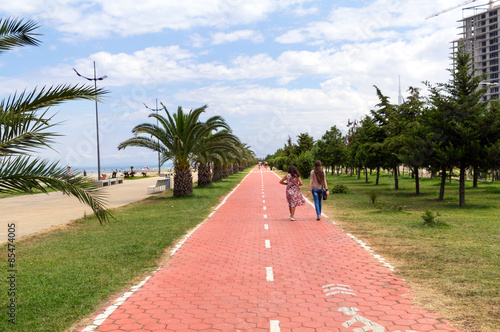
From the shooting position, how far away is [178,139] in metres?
24.0

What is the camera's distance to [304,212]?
1612 centimetres

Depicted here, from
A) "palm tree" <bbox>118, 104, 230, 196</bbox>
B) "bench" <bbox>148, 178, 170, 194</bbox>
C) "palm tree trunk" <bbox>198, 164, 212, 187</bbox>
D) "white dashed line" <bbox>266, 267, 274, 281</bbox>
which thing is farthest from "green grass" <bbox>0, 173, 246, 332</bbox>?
"palm tree trunk" <bbox>198, 164, 212, 187</bbox>

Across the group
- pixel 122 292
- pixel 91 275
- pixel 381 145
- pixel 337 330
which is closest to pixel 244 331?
pixel 337 330

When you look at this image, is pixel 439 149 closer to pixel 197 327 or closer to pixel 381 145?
pixel 381 145

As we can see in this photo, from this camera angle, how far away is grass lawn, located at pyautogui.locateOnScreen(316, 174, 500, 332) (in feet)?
17.4

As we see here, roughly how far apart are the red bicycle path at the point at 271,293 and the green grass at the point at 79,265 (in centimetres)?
45

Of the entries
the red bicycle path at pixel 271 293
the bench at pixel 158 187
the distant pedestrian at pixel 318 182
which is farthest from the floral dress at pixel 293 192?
the bench at pixel 158 187

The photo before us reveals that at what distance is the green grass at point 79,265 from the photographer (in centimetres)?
543

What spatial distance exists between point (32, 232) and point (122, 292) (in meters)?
8.06

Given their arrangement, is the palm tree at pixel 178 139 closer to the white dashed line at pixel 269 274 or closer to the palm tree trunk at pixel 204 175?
the palm tree trunk at pixel 204 175

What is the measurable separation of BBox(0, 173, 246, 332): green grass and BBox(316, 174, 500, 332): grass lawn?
4.52m

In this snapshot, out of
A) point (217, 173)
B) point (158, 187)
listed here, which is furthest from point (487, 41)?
point (158, 187)

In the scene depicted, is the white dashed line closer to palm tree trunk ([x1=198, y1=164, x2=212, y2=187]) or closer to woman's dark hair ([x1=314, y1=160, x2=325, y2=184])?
woman's dark hair ([x1=314, y1=160, x2=325, y2=184])

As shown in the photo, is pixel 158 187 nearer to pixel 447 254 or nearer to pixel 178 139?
pixel 178 139
